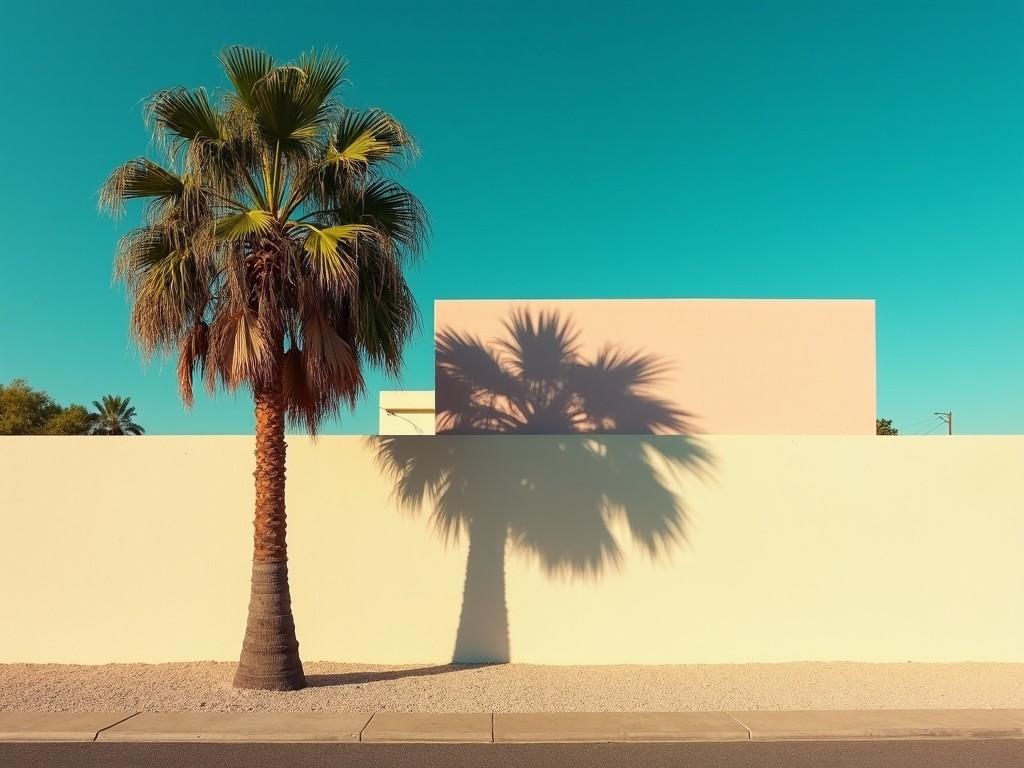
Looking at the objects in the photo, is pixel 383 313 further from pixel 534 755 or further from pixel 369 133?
pixel 534 755

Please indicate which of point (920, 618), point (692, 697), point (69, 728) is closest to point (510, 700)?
point (692, 697)

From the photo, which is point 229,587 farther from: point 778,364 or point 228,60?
point 778,364

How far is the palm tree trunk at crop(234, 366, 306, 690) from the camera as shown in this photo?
8.11 metres

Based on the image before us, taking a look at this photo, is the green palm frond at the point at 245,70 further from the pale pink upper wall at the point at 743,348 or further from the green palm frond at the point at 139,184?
the pale pink upper wall at the point at 743,348

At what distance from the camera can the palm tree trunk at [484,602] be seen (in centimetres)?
954

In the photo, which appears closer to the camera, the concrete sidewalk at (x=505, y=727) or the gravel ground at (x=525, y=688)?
the concrete sidewalk at (x=505, y=727)

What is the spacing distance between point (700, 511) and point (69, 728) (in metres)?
7.23

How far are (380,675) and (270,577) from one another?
6.21 ft

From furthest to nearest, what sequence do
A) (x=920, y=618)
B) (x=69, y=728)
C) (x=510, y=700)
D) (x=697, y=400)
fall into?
(x=697, y=400) < (x=920, y=618) < (x=510, y=700) < (x=69, y=728)

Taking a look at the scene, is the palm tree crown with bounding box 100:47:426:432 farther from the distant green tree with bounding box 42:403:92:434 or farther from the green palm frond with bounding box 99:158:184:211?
the distant green tree with bounding box 42:403:92:434

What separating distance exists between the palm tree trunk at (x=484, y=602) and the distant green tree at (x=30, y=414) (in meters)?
32.2

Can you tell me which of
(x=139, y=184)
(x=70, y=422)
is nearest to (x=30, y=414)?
(x=70, y=422)

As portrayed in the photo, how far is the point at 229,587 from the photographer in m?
9.60

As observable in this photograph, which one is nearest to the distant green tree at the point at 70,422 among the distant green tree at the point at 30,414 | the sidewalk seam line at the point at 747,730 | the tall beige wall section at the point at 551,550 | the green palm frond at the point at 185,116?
the distant green tree at the point at 30,414
